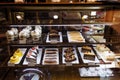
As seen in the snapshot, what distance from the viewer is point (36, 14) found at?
65.3 inches

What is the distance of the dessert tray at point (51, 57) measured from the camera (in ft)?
5.65

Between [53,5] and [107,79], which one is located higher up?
[53,5]

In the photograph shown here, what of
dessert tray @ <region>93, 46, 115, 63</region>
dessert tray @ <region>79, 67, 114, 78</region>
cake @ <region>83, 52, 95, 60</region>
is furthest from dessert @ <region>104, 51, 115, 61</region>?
dessert tray @ <region>79, 67, 114, 78</region>

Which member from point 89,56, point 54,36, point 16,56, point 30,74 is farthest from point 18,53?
point 89,56

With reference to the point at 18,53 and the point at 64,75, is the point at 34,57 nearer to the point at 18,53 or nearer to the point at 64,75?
the point at 18,53

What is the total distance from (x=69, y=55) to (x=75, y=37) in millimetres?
223

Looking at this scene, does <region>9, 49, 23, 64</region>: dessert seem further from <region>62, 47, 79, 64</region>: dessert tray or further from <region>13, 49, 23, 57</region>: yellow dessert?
<region>62, 47, 79, 64</region>: dessert tray

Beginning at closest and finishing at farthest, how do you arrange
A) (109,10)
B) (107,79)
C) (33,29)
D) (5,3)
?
(5,3), (109,10), (33,29), (107,79)

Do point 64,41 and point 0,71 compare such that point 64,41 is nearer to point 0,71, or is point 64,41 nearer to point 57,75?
point 57,75

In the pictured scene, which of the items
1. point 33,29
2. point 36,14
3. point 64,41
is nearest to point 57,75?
point 64,41

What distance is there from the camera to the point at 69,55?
1788 mm

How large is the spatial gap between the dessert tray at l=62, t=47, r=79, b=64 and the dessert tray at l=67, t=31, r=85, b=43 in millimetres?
202

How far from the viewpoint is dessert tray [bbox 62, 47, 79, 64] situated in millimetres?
1713

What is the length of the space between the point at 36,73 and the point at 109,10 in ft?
3.62
